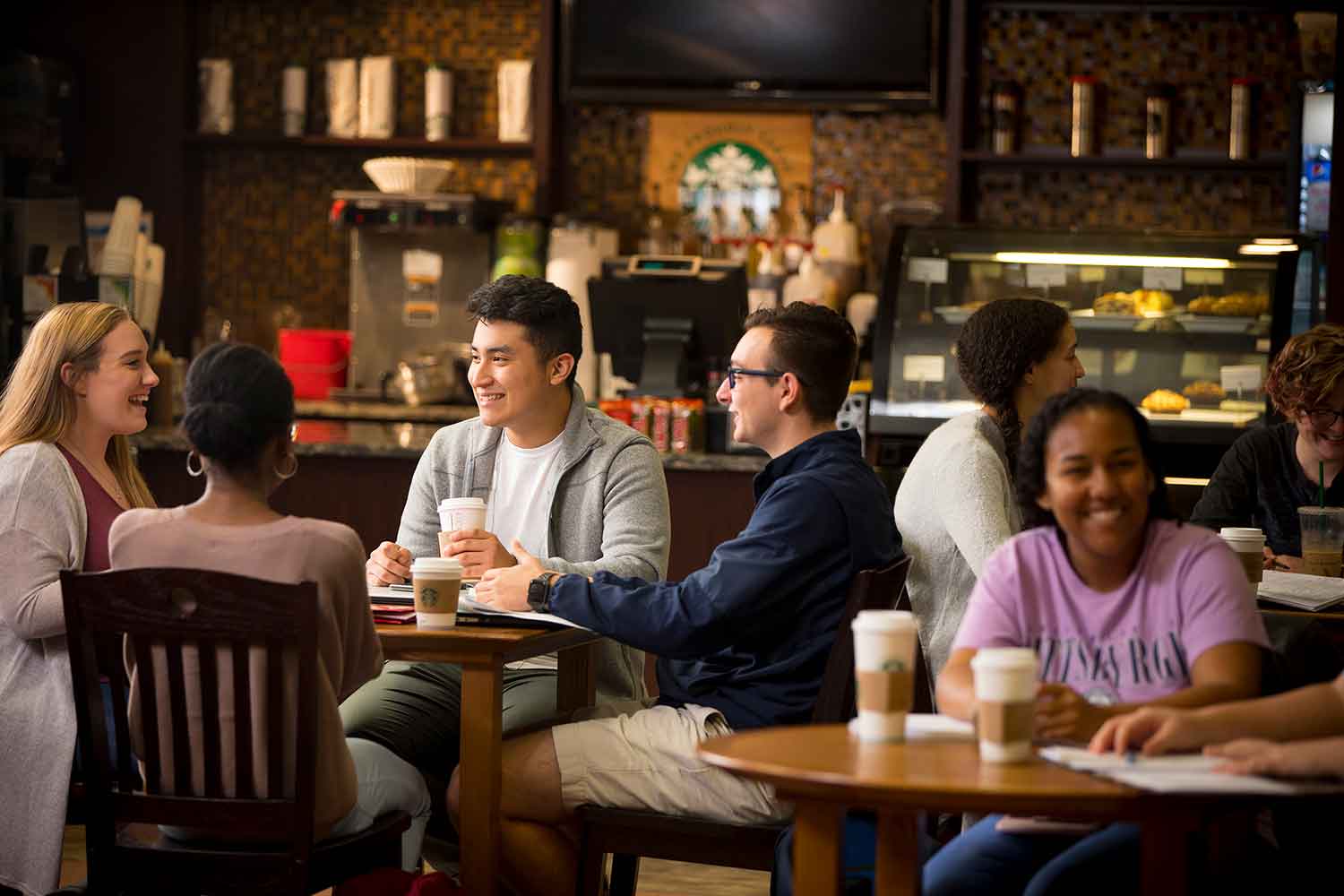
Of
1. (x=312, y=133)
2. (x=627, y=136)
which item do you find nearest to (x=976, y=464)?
(x=627, y=136)

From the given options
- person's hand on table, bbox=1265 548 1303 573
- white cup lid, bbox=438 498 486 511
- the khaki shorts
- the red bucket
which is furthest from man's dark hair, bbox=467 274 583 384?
the red bucket

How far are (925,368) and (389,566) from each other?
2.96 metres

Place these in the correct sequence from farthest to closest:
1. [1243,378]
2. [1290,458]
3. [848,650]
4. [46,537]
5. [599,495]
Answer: [1243,378] < [1290,458] < [599,495] < [46,537] < [848,650]

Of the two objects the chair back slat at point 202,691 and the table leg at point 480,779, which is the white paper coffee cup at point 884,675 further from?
the table leg at point 480,779

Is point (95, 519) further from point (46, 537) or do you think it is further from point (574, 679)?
point (574, 679)

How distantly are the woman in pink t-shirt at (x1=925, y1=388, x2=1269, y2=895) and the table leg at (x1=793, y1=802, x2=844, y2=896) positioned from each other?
32 centimetres

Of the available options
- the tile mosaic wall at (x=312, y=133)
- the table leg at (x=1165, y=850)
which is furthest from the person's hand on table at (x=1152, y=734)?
the tile mosaic wall at (x=312, y=133)

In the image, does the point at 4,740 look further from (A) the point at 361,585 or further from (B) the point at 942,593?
(B) the point at 942,593

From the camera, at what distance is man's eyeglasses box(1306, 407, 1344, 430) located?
3.75 metres

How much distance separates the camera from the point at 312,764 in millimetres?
2420

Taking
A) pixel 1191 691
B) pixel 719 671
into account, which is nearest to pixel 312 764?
pixel 719 671

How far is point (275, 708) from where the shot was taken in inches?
94.2

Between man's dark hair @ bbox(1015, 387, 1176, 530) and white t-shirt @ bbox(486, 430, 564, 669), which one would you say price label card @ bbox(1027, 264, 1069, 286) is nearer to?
white t-shirt @ bbox(486, 430, 564, 669)

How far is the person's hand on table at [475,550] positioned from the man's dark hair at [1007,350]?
3.17 feet
